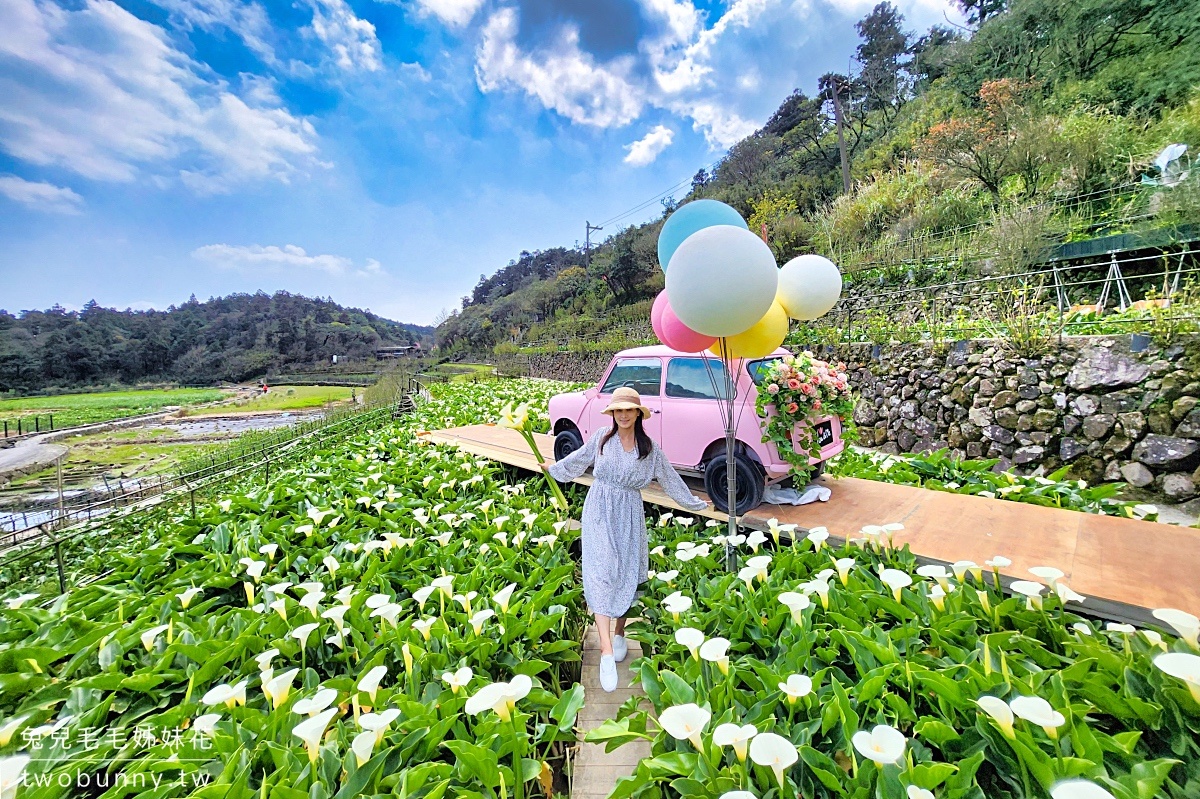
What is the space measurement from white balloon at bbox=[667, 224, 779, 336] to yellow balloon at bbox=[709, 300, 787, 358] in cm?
55

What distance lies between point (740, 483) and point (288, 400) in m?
34.4

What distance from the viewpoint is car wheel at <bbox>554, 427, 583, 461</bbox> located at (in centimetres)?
514

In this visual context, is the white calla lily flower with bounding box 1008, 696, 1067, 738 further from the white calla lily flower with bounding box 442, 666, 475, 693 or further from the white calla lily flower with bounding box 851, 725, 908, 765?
the white calla lily flower with bounding box 442, 666, 475, 693

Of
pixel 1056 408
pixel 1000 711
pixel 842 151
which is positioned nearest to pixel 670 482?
pixel 1000 711

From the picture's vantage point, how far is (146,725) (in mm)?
1651

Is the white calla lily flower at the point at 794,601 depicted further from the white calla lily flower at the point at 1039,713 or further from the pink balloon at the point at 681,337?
the pink balloon at the point at 681,337

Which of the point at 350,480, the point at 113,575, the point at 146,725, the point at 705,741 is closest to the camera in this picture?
the point at 705,741

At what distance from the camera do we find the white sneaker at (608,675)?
237 centimetres

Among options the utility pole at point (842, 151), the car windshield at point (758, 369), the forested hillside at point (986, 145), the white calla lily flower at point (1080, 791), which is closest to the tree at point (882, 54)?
the forested hillside at point (986, 145)

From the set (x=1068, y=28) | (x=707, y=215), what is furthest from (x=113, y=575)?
(x=1068, y=28)

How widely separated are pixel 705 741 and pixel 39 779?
7.24 ft

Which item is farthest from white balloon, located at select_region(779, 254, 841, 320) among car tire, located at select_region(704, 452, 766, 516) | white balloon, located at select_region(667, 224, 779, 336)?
car tire, located at select_region(704, 452, 766, 516)

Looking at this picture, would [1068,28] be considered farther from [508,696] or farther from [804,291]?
[508,696]

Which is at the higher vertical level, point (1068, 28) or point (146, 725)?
point (1068, 28)
